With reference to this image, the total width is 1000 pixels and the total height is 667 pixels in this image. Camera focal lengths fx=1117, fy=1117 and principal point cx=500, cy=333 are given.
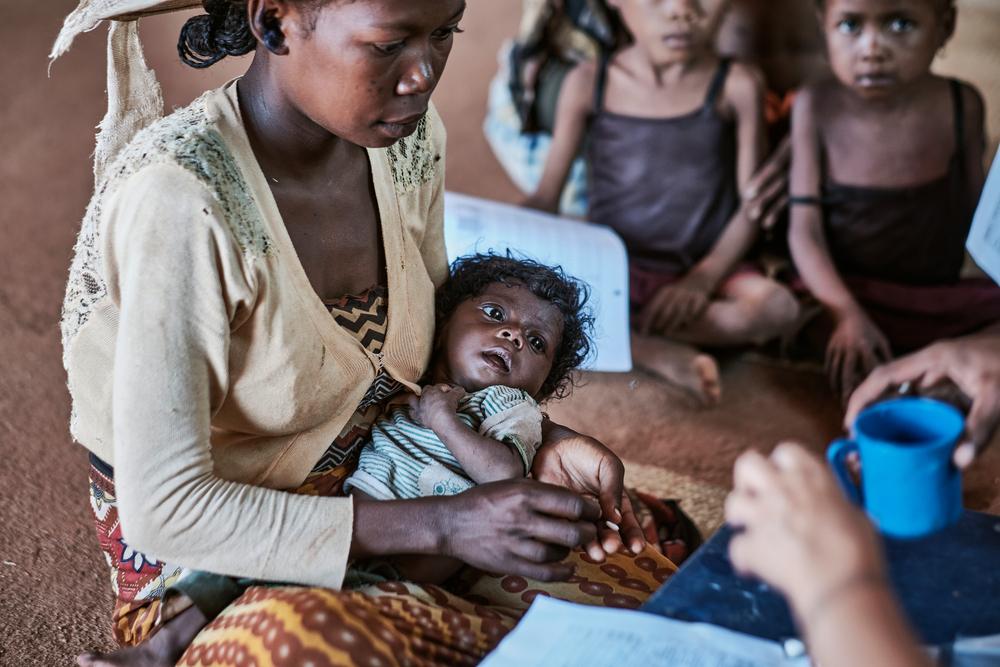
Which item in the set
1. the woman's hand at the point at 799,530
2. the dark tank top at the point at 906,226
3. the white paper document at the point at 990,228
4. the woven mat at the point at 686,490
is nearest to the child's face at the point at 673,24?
the dark tank top at the point at 906,226

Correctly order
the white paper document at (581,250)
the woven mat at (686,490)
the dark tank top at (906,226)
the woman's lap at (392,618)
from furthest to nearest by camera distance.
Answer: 1. the dark tank top at (906,226)
2. the white paper document at (581,250)
3. the woven mat at (686,490)
4. the woman's lap at (392,618)

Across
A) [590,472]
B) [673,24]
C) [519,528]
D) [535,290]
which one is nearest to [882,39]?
[673,24]

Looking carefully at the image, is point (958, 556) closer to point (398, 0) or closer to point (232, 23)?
point (398, 0)

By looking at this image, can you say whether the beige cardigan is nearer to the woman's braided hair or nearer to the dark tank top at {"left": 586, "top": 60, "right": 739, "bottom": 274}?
the woman's braided hair

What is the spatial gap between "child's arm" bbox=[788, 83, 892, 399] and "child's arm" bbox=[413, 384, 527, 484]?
4.20ft

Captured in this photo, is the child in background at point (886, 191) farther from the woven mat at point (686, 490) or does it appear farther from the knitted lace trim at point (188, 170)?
the knitted lace trim at point (188, 170)

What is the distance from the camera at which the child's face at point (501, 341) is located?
1.54 metres

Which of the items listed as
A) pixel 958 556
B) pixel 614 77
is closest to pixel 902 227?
pixel 614 77

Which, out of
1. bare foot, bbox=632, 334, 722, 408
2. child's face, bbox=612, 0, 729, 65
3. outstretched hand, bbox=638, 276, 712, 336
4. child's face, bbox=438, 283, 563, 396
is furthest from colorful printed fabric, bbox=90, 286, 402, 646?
child's face, bbox=612, 0, 729, 65

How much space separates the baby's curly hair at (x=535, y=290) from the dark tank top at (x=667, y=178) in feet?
3.81

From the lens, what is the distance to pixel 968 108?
2584 millimetres

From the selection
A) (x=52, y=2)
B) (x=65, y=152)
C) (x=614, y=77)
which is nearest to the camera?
(x=614, y=77)

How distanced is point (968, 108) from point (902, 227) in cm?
31

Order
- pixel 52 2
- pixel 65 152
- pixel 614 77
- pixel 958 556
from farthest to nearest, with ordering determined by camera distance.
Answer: pixel 52 2 < pixel 65 152 < pixel 614 77 < pixel 958 556
